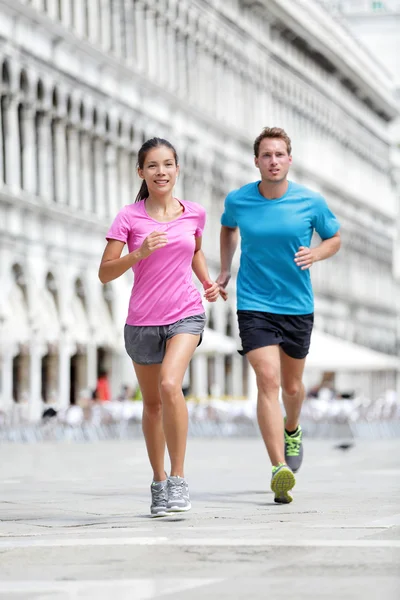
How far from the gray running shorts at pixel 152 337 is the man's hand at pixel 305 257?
1052 mm

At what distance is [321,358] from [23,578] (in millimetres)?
31621

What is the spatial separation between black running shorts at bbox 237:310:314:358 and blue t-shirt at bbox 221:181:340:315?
0.04m

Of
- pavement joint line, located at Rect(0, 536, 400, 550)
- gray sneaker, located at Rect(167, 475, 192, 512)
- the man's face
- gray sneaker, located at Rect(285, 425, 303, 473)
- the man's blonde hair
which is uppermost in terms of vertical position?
the man's blonde hair

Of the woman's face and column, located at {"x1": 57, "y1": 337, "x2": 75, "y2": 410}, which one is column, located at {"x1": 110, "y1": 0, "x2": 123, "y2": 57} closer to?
column, located at {"x1": 57, "y1": 337, "x2": 75, "y2": 410}

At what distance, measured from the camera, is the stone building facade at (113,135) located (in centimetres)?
4006

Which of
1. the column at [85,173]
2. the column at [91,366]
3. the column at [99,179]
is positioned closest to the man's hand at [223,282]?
the column at [91,366]

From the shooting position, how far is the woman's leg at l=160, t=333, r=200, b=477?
9047 mm

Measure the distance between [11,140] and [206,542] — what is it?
109ft

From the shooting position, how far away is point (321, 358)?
37688 mm

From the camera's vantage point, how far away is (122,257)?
29.7 feet

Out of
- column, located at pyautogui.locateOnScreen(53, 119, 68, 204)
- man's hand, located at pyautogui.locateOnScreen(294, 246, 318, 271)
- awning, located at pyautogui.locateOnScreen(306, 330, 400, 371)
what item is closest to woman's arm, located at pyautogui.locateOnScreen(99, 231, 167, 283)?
man's hand, located at pyautogui.locateOnScreen(294, 246, 318, 271)

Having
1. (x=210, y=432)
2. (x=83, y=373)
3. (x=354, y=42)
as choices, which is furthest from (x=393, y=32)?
(x=210, y=432)

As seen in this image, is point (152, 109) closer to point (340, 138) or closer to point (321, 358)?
point (321, 358)

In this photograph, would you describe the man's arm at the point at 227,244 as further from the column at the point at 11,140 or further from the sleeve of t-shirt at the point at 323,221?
the column at the point at 11,140
